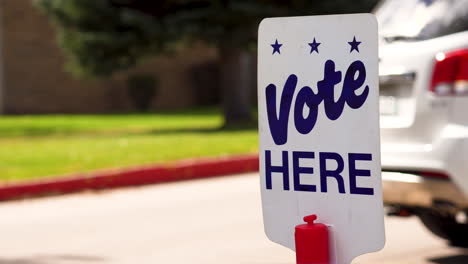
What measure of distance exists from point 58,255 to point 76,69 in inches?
624

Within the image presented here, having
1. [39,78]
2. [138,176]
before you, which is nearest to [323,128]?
[138,176]

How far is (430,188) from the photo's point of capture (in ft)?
20.2

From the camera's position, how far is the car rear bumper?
605 cm

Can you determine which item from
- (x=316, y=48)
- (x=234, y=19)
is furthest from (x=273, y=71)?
(x=234, y=19)

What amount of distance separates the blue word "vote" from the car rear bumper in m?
1.57

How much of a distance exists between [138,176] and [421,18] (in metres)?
6.22

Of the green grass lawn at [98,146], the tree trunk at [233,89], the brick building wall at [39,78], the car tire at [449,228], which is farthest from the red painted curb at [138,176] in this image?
the brick building wall at [39,78]

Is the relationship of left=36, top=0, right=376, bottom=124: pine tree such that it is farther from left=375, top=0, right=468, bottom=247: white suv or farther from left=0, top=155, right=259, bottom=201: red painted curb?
left=375, top=0, right=468, bottom=247: white suv

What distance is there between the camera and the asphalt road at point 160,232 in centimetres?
738

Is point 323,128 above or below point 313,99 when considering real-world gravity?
below

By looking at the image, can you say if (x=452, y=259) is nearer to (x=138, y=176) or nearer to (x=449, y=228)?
(x=449, y=228)

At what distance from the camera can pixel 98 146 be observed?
1582 centimetres

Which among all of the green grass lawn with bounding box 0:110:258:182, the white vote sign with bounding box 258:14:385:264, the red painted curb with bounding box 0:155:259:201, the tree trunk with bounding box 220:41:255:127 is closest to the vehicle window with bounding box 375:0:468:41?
the white vote sign with bounding box 258:14:385:264

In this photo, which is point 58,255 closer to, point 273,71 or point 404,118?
point 404,118
